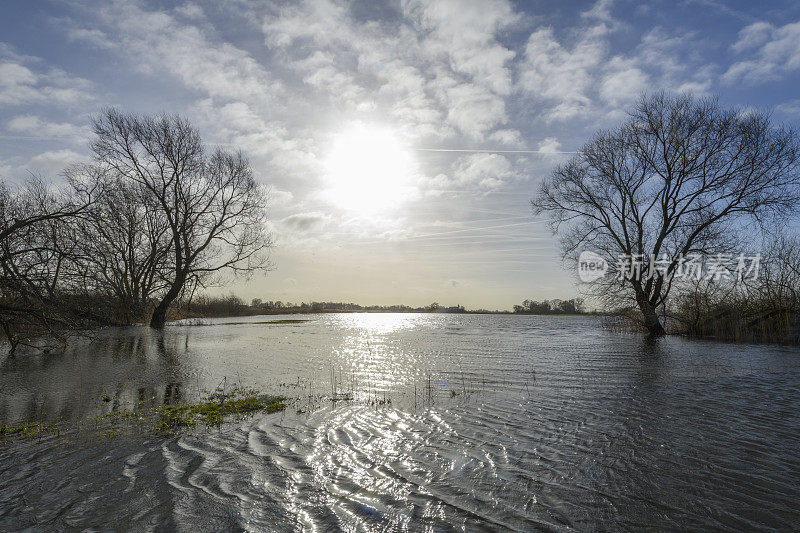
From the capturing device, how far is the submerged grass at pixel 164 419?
666 cm

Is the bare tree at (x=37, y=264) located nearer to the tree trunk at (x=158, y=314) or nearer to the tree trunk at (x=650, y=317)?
the tree trunk at (x=158, y=314)

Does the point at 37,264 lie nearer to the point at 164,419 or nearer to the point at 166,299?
the point at 164,419

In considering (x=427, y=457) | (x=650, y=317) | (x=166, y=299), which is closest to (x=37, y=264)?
(x=427, y=457)

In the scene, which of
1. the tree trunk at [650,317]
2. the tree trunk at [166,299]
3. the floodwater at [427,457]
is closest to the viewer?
the floodwater at [427,457]

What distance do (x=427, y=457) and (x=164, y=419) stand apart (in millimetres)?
4997

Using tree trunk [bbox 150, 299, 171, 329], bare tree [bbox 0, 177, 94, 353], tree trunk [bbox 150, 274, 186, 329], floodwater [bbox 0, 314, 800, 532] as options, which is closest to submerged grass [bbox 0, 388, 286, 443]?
floodwater [bbox 0, 314, 800, 532]

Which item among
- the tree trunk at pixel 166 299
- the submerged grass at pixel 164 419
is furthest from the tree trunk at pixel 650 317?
the tree trunk at pixel 166 299

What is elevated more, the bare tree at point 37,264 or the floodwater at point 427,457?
the bare tree at point 37,264

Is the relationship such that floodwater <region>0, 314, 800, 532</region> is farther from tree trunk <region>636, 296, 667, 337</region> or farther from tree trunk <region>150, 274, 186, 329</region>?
tree trunk <region>150, 274, 186, 329</region>

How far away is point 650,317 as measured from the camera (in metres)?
25.1

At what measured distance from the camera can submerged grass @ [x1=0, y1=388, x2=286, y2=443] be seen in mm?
6664

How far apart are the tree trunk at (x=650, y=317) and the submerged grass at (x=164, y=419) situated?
23720mm

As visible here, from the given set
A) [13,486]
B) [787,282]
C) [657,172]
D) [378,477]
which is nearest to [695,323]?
[787,282]

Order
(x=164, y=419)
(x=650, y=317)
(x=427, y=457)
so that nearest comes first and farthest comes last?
(x=427, y=457)
(x=164, y=419)
(x=650, y=317)
